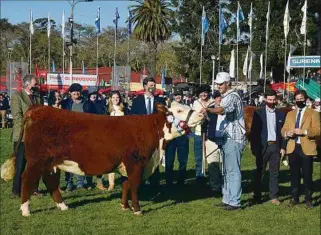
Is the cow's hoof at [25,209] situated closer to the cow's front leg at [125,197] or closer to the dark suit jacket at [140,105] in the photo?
the cow's front leg at [125,197]

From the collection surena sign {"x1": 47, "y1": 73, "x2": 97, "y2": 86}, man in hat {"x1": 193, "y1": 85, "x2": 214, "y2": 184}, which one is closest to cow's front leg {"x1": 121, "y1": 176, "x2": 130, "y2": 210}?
man in hat {"x1": 193, "y1": 85, "x2": 214, "y2": 184}

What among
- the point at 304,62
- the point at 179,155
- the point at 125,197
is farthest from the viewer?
the point at 304,62

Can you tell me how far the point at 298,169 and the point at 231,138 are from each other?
146cm

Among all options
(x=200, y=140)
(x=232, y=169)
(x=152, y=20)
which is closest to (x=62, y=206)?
(x=232, y=169)

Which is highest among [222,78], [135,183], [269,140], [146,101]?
[222,78]

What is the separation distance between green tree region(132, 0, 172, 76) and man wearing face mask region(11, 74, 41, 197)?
50353mm

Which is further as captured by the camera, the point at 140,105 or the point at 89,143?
the point at 140,105

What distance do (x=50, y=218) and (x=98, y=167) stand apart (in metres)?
1.02

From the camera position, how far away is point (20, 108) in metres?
8.79

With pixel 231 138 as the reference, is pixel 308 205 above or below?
below

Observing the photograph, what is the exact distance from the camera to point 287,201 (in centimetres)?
890

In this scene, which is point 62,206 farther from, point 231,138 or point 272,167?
point 272,167

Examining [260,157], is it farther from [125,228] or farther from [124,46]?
[124,46]

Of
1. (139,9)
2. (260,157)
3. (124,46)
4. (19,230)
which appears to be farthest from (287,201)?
(124,46)
